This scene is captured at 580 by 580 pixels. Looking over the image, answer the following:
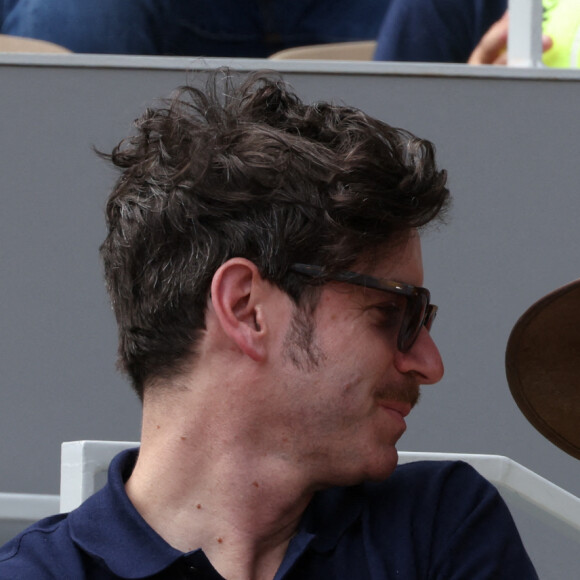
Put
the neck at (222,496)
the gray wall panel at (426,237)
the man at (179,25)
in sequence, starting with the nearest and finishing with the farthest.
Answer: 1. the neck at (222,496)
2. the gray wall panel at (426,237)
3. the man at (179,25)

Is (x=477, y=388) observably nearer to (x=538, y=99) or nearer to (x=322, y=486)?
(x=538, y=99)

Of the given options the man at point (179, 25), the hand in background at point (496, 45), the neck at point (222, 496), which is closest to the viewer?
the neck at point (222, 496)

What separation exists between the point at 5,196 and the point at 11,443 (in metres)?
0.70

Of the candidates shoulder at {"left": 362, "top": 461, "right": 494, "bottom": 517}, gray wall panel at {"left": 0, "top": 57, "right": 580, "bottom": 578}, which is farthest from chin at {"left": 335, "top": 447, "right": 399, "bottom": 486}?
gray wall panel at {"left": 0, "top": 57, "right": 580, "bottom": 578}

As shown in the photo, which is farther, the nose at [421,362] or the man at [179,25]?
the man at [179,25]

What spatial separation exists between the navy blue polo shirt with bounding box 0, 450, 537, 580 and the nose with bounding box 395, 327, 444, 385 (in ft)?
0.58

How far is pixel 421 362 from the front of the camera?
1.73 meters

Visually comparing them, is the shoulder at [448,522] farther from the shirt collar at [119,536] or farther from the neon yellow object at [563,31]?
the neon yellow object at [563,31]

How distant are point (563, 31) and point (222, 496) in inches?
80.3

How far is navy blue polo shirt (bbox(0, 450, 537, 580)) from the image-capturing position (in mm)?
1597

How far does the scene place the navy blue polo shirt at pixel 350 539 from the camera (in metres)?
1.60

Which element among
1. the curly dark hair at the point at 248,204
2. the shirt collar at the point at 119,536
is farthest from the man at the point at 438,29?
the shirt collar at the point at 119,536

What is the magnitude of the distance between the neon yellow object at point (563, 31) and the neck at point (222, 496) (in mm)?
1906

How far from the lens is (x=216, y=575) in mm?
1603
